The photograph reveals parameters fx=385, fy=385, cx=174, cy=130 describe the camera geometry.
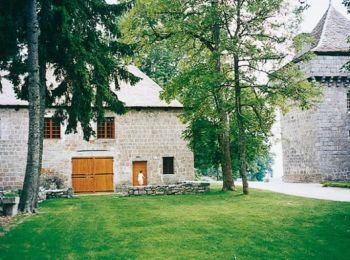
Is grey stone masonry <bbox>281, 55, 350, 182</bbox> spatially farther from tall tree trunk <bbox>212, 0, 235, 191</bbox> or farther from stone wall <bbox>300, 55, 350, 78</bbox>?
tall tree trunk <bbox>212, 0, 235, 191</bbox>

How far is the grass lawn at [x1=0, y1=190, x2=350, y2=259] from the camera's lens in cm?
807

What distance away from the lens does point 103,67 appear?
1330 cm

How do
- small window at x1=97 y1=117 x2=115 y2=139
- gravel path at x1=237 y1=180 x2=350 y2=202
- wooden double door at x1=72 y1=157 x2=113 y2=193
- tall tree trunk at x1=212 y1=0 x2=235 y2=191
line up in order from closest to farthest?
gravel path at x1=237 y1=180 x2=350 y2=202 < tall tree trunk at x1=212 y1=0 x2=235 y2=191 < wooden double door at x1=72 y1=157 x2=113 y2=193 < small window at x1=97 y1=117 x2=115 y2=139

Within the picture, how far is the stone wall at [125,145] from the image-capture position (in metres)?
22.5

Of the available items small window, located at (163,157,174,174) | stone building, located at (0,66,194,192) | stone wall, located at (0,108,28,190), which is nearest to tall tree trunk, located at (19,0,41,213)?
stone building, located at (0,66,194,192)

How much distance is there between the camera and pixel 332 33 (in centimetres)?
2889

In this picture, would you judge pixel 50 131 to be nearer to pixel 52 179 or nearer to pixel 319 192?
pixel 52 179

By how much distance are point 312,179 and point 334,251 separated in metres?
20.9

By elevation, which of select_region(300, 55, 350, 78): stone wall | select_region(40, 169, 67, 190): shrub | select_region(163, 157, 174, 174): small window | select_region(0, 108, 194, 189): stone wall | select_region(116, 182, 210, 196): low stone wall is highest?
select_region(300, 55, 350, 78): stone wall

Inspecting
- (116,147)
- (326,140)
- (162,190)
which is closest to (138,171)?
(116,147)

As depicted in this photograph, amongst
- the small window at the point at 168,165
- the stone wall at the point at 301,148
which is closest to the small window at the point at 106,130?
the small window at the point at 168,165

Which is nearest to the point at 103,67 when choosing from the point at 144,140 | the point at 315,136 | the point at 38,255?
the point at 38,255

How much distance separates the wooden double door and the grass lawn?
32.1ft

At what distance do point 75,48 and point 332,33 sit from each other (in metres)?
22.8
